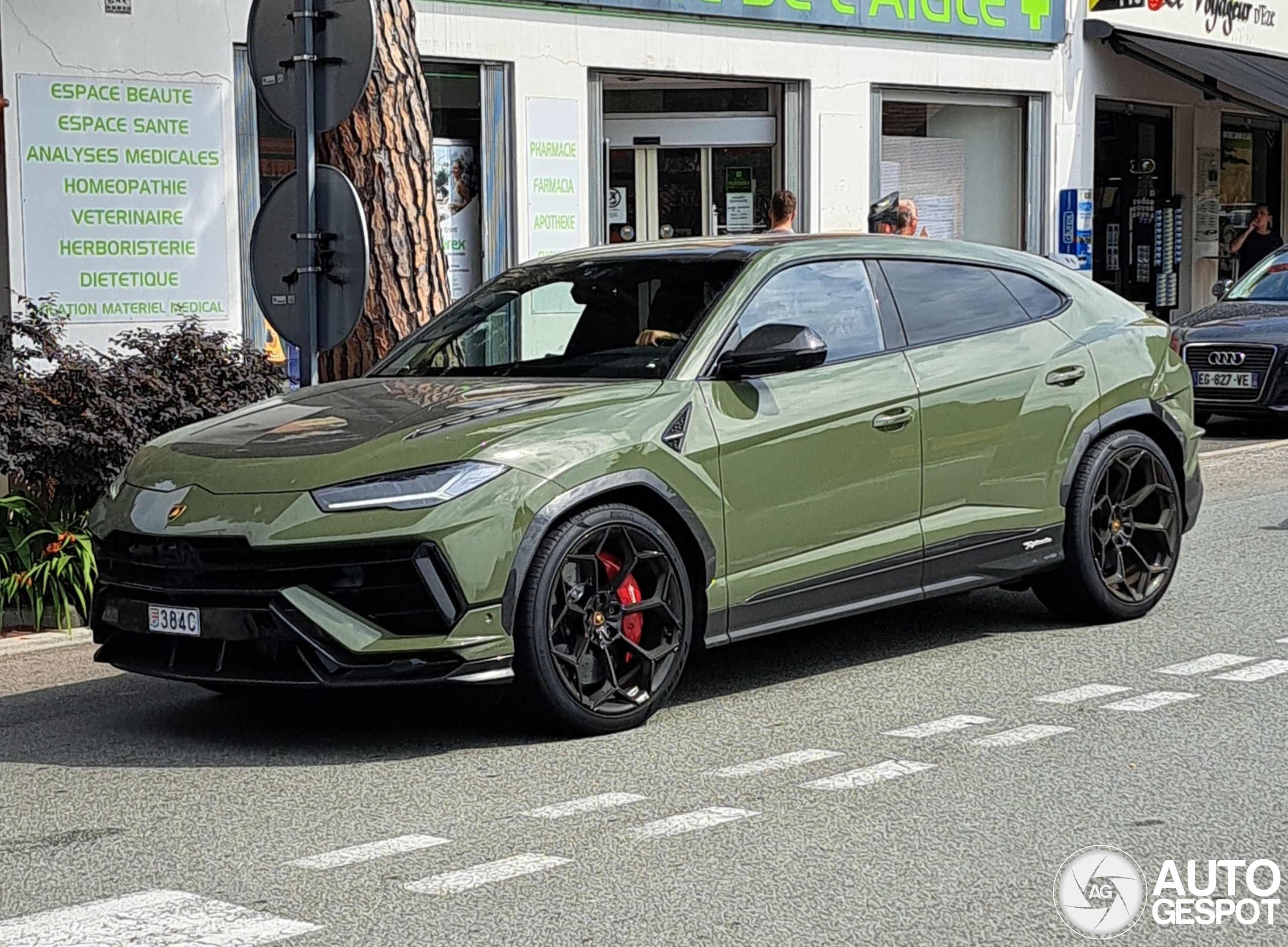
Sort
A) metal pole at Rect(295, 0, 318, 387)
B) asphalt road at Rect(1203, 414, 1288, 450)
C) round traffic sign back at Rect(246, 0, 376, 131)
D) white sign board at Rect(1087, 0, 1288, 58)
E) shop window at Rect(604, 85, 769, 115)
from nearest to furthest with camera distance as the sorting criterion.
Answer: round traffic sign back at Rect(246, 0, 376, 131) < metal pole at Rect(295, 0, 318, 387) < asphalt road at Rect(1203, 414, 1288, 450) < shop window at Rect(604, 85, 769, 115) < white sign board at Rect(1087, 0, 1288, 58)

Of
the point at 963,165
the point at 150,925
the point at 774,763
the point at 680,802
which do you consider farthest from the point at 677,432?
the point at 963,165

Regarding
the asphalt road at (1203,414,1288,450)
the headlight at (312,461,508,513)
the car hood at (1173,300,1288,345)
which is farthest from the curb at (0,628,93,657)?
the car hood at (1173,300,1288,345)

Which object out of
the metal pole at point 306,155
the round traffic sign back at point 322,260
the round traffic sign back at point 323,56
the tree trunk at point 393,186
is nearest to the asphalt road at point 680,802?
the round traffic sign back at point 322,260

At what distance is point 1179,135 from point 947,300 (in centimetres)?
1866

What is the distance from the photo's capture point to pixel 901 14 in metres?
19.4

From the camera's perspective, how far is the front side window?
7.03 m

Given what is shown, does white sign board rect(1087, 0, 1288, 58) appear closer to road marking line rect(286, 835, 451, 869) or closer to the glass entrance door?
the glass entrance door

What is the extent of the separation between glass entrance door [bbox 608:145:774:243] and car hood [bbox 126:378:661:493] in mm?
11338

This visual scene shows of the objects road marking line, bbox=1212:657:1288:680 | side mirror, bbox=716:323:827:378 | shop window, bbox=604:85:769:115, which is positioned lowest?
road marking line, bbox=1212:657:1288:680

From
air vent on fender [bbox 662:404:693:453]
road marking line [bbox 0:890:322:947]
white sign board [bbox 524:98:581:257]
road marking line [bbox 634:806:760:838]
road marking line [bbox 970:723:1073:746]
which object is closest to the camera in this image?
road marking line [bbox 0:890:322:947]

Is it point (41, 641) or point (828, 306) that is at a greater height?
point (828, 306)

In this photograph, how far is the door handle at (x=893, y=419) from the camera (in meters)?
7.10

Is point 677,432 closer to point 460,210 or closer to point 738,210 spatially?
point 460,210

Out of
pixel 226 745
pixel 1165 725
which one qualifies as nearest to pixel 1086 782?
pixel 1165 725
